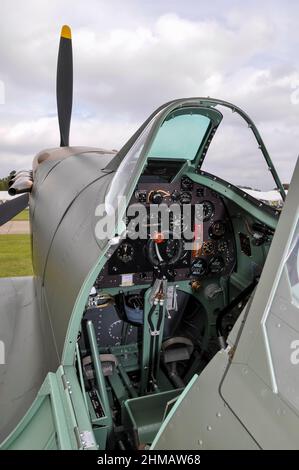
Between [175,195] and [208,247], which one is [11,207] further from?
[208,247]

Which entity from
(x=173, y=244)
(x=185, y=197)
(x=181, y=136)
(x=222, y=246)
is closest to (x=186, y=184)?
(x=185, y=197)

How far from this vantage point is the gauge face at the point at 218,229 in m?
2.66

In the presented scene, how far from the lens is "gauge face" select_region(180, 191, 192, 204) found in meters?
2.58

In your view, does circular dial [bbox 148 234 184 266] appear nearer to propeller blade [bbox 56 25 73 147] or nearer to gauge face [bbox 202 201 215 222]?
gauge face [bbox 202 201 215 222]

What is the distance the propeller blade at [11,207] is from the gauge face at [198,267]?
2038 mm

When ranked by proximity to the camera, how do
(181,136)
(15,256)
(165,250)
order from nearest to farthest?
(181,136) → (165,250) → (15,256)

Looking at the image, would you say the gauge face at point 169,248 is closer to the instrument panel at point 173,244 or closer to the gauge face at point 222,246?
the instrument panel at point 173,244

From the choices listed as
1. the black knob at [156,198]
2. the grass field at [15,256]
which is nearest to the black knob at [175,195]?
the black knob at [156,198]

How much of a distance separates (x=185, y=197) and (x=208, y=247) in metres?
0.46

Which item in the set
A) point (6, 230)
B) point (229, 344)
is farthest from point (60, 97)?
point (6, 230)

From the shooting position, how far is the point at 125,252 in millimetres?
2494

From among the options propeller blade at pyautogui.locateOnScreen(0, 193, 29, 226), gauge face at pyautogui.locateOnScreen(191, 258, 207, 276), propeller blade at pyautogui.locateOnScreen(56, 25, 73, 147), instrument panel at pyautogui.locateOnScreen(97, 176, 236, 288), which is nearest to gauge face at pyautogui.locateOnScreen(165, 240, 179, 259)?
instrument panel at pyautogui.locateOnScreen(97, 176, 236, 288)

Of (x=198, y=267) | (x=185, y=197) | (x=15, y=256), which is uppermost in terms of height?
(x=185, y=197)
